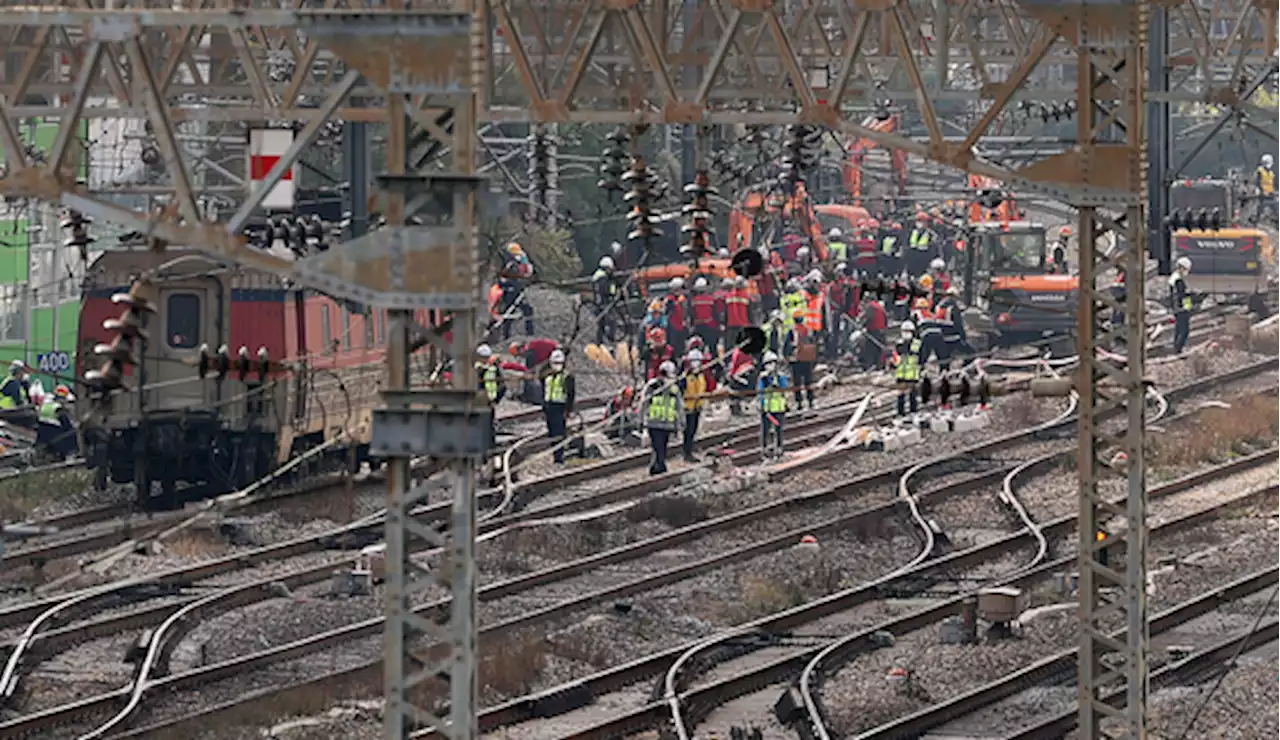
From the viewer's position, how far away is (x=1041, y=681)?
2162 cm

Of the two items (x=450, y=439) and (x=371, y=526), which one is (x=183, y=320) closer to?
(x=371, y=526)

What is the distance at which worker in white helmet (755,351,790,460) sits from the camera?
105ft

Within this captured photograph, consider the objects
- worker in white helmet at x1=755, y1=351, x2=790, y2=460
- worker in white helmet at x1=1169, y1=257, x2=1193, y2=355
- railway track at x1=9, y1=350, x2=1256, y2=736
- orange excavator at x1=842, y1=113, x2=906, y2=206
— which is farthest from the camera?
orange excavator at x1=842, y1=113, x2=906, y2=206

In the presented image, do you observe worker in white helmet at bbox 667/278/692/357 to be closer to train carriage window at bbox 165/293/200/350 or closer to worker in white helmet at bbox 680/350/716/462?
worker in white helmet at bbox 680/350/716/462

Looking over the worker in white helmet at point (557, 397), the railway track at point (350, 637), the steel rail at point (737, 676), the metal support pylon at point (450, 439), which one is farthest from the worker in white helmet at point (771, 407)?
the metal support pylon at point (450, 439)

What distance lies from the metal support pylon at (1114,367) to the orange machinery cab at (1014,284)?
25784 millimetres

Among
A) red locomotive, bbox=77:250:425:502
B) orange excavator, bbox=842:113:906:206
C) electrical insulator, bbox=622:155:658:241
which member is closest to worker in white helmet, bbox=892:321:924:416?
red locomotive, bbox=77:250:425:502

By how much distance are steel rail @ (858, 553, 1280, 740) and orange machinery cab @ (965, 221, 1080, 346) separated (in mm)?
17307

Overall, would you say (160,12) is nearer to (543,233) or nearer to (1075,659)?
(1075,659)

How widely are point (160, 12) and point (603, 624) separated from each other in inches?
459

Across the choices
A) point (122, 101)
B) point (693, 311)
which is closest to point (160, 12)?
point (122, 101)

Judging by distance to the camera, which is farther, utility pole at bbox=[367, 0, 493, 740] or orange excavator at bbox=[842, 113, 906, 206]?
orange excavator at bbox=[842, 113, 906, 206]

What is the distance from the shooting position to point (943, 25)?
26.6 meters

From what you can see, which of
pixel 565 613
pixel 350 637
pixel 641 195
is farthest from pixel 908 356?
pixel 641 195
